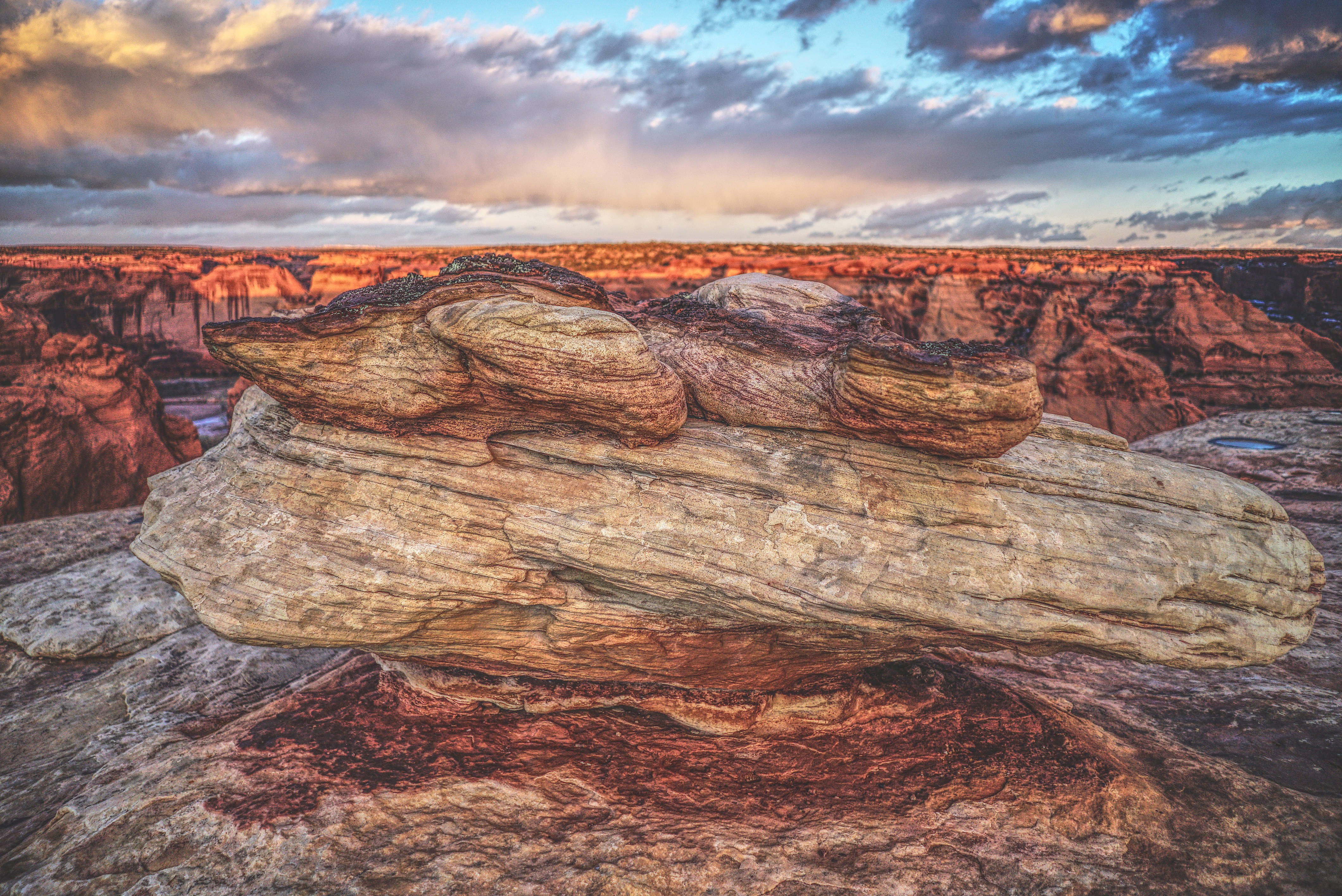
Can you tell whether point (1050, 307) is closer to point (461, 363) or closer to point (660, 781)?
point (660, 781)

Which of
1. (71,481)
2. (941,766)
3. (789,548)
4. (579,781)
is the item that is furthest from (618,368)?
(71,481)

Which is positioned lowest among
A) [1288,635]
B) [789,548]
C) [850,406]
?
[1288,635]

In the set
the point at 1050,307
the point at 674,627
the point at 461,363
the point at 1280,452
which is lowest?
the point at 1280,452

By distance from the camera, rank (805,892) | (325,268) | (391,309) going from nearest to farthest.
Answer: (805,892) → (391,309) → (325,268)

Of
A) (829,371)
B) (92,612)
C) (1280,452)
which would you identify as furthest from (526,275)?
(1280,452)

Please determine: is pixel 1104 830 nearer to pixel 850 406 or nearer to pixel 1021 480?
pixel 1021 480

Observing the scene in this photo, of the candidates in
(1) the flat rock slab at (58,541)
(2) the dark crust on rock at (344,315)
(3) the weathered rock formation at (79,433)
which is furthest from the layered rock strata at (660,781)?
(3) the weathered rock formation at (79,433)

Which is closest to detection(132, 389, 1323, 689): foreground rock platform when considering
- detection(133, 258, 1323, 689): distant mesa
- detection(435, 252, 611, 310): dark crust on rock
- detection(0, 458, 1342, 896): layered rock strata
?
detection(133, 258, 1323, 689): distant mesa
